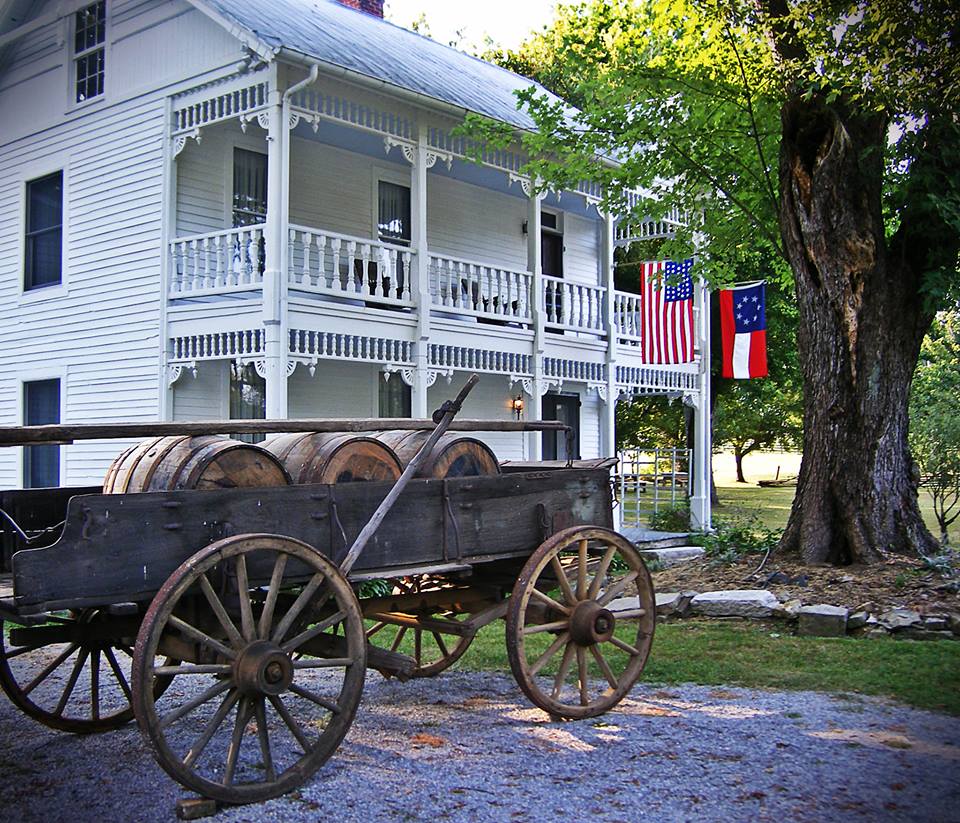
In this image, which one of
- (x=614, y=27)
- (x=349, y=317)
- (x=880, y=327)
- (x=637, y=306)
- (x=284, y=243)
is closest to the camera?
(x=880, y=327)

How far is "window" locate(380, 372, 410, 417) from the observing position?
16.4m

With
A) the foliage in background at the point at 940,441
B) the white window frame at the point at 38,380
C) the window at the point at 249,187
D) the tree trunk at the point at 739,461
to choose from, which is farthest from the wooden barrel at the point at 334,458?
the tree trunk at the point at 739,461

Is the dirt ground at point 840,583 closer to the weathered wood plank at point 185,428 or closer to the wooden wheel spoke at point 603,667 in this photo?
the wooden wheel spoke at point 603,667

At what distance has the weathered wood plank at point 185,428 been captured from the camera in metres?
4.44

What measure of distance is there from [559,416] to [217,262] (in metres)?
9.23

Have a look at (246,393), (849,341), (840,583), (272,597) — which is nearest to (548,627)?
(272,597)

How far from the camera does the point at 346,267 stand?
1538 cm

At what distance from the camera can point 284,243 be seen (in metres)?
12.4

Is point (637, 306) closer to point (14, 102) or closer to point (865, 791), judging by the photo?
point (14, 102)

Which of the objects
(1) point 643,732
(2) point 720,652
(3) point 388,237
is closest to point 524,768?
(1) point 643,732

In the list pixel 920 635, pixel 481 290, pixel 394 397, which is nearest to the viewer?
pixel 920 635

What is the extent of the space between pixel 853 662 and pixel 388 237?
10671mm

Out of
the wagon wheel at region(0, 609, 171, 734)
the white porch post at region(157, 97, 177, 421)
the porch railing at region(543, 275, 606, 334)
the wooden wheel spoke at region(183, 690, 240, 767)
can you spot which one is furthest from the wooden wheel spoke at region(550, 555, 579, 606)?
the porch railing at region(543, 275, 606, 334)

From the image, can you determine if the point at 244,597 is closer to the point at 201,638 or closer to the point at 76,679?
the point at 201,638
